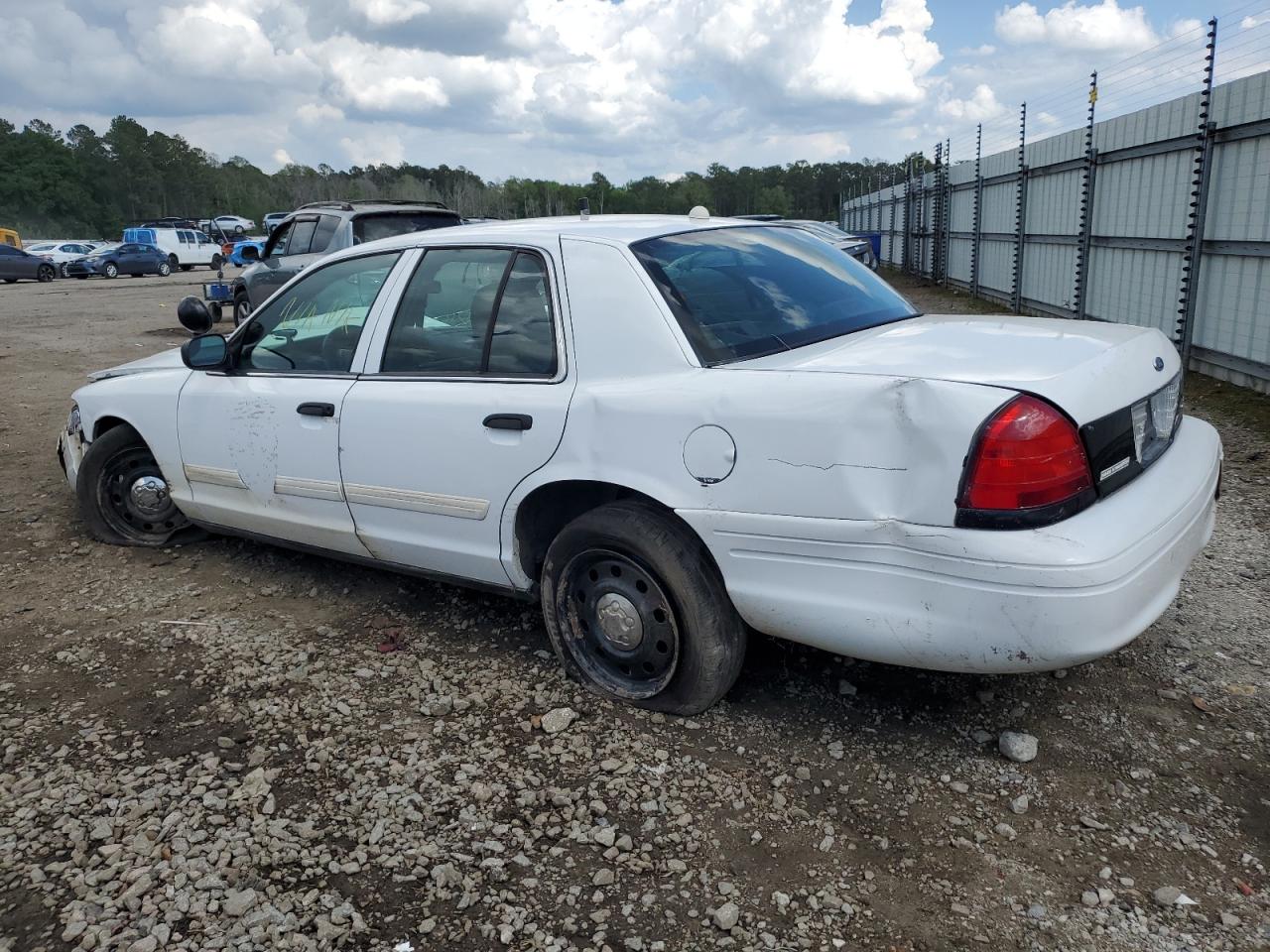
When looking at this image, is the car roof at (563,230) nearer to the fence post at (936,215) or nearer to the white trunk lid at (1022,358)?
the white trunk lid at (1022,358)

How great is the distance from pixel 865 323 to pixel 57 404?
28.7 ft

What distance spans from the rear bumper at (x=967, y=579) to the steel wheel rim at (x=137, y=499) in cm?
341

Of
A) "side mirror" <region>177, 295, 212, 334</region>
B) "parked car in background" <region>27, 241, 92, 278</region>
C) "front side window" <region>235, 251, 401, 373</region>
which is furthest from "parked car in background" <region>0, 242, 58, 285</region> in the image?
"front side window" <region>235, 251, 401, 373</region>

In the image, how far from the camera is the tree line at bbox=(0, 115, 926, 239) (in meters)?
68.8

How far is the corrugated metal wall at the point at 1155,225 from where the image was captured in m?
7.75

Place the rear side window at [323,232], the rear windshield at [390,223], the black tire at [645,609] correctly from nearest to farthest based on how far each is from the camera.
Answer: the black tire at [645,609] < the rear windshield at [390,223] < the rear side window at [323,232]

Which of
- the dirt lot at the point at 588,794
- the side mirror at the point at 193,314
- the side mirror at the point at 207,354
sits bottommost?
the dirt lot at the point at 588,794

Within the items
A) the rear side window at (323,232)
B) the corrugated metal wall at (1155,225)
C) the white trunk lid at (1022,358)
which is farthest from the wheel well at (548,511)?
the rear side window at (323,232)

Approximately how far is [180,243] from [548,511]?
42170mm

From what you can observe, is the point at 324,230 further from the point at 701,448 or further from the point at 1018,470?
the point at 1018,470

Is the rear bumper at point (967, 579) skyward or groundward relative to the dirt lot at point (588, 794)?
skyward

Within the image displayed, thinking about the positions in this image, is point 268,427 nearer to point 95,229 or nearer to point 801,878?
point 801,878

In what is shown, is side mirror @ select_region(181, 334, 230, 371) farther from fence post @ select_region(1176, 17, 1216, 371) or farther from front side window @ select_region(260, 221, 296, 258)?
front side window @ select_region(260, 221, 296, 258)

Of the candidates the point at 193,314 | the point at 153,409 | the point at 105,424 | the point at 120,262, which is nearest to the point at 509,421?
the point at 193,314
